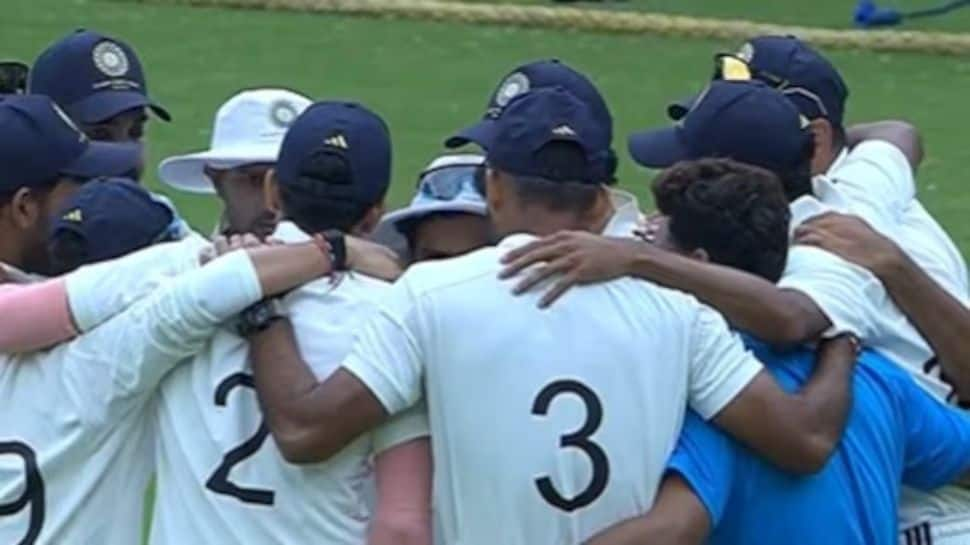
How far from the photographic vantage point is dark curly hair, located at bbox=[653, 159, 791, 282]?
4.08 meters

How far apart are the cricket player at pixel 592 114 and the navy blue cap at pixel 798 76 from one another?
1.01 ft

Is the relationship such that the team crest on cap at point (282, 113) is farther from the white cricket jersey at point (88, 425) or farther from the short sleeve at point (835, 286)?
the short sleeve at point (835, 286)

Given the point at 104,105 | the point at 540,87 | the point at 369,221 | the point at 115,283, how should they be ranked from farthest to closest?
Answer: the point at 104,105
the point at 540,87
the point at 369,221
the point at 115,283

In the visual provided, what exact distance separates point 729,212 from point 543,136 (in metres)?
0.32

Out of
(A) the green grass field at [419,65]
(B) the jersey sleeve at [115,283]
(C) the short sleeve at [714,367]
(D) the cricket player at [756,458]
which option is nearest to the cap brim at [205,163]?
(B) the jersey sleeve at [115,283]

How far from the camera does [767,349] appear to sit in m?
4.18

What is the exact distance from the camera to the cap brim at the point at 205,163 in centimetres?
512

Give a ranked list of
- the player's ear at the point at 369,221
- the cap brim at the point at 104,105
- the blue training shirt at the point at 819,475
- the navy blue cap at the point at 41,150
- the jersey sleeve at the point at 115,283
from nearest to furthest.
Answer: the blue training shirt at the point at 819,475
the jersey sleeve at the point at 115,283
the player's ear at the point at 369,221
the navy blue cap at the point at 41,150
the cap brim at the point at 104,105

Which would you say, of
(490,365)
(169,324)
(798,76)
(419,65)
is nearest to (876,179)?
(798,76)

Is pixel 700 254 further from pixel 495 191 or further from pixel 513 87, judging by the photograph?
pixel 513 87

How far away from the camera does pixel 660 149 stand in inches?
185

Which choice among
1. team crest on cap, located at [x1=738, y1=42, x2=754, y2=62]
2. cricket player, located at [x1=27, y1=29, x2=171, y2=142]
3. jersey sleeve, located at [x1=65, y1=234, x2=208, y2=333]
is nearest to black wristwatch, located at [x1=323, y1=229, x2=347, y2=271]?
jersey sleeve, located at [x1=65, y1=234, x2=208, y2=333]

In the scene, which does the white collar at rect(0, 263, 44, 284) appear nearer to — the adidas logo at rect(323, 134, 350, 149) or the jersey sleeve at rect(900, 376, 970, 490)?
the adidas logo at rect(323, 134, 350, 149)

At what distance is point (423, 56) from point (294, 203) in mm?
8935
